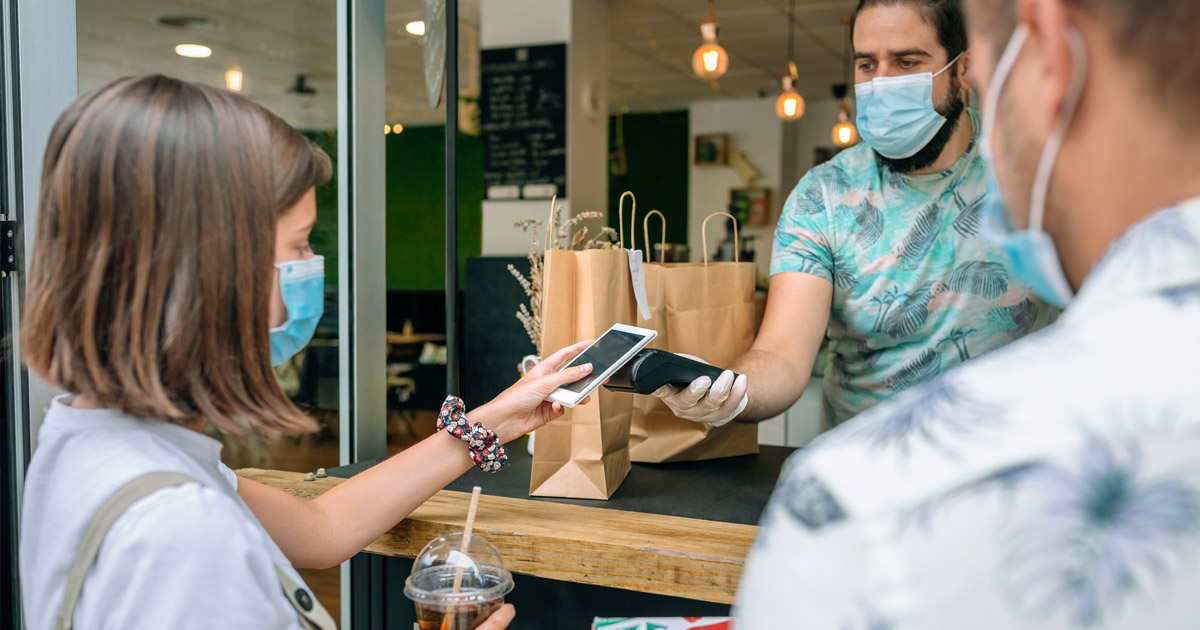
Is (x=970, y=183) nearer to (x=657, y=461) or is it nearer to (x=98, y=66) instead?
(x=657, y=461)

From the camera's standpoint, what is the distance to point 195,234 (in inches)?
29.5

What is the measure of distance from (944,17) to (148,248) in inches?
50.6

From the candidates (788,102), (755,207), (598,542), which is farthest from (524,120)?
(598,542)

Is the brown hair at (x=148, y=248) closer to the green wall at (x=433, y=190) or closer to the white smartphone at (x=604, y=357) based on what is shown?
the white smartphone at (x=604, y=357)

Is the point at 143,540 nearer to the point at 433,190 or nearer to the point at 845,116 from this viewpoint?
the point at 845,116

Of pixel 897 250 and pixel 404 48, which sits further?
pixel 404 48

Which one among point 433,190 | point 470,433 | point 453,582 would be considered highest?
point 433,190

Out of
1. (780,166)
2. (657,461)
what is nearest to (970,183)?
(657,461)

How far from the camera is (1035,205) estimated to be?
471 mm

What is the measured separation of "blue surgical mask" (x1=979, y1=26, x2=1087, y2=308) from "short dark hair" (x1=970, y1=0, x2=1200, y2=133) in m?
0.02

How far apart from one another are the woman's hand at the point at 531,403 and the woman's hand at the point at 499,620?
29cm

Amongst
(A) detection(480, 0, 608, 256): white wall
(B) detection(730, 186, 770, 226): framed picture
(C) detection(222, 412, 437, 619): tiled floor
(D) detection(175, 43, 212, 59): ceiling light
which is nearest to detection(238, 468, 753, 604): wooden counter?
(C) detection(222, 412, 437, 619): tiled floor

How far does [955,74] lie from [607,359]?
83cm

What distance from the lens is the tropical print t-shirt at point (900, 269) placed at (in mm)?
1436
